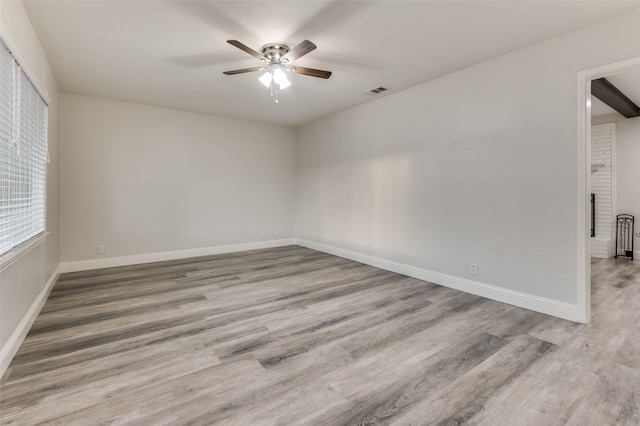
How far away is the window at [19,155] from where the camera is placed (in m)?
2.02

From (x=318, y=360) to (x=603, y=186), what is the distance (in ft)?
21.1

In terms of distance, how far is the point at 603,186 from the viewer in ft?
18.1

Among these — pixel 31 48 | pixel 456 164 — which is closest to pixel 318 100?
pixel 456 164

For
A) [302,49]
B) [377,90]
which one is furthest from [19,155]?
[377,90]

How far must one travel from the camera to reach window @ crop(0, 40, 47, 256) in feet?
6.63

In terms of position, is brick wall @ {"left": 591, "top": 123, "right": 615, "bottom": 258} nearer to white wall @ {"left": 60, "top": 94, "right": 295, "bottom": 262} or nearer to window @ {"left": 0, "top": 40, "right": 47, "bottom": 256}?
white wall @ {"left": 60, "top": 94, "right": 295, "bottom": 262}

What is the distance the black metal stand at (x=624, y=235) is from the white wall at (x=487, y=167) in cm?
404

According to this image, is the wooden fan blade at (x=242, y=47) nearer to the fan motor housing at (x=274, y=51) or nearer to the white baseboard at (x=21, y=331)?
the fan motor housing at (x=274, y=51)

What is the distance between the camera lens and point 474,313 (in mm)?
2924

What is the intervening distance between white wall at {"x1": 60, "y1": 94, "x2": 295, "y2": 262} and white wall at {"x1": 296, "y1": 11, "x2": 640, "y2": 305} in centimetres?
201

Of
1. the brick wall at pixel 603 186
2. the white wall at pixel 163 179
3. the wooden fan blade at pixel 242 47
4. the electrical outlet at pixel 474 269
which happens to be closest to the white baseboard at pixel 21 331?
the white wall at pixel 163 179

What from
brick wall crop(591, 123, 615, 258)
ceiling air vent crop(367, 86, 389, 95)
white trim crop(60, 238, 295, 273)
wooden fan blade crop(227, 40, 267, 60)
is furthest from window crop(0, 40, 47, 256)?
brick wall crop(591, 123, 615, 258)

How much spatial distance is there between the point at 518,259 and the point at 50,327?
14.6 feet

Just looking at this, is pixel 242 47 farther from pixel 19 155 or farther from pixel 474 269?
pixel 474 269
